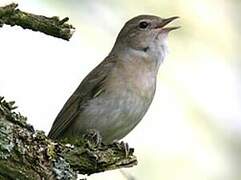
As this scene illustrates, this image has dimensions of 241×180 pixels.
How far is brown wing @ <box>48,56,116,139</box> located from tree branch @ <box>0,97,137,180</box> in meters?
2.11

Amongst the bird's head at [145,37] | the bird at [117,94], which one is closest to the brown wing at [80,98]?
the bird at [117,94]

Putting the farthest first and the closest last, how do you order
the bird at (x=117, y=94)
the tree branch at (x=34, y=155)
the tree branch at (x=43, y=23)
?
the bird at (x=117, y=94)
the tree branch at (x=43, y=23)
the tree branch at (x=34, y=155)

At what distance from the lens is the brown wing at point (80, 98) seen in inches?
201

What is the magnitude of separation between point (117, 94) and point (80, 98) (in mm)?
318

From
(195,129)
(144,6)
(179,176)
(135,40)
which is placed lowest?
(179,176)

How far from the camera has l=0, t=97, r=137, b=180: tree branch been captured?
2646mm

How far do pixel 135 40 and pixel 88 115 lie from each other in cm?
97

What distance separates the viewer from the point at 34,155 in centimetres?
270

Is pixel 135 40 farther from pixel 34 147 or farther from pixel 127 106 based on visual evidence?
pixel 34 147

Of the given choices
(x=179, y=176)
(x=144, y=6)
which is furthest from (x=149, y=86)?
(x=144, y=6)

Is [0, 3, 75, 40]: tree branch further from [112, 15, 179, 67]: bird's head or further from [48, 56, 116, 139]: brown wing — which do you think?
[112, 15, 179, 67]: bird's head

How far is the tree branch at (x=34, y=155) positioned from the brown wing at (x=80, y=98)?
2.11 m

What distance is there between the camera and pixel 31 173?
2662mm

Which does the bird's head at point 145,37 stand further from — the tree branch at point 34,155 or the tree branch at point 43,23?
the tree branch at point 34,155
